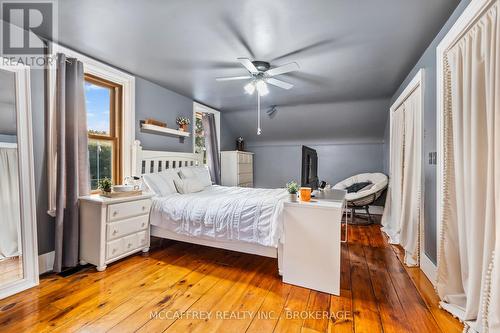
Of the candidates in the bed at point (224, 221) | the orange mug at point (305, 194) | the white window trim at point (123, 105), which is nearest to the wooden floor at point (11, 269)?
the white window trim at point (123, 105)

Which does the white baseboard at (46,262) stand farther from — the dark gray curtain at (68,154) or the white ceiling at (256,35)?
the white ceiling at (256,35)

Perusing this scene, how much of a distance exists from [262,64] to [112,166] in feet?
7.86

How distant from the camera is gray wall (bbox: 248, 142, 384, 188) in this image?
519cm

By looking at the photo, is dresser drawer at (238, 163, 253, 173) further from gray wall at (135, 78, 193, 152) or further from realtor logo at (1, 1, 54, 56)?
realtor logo at (1, 1, 54, 56)

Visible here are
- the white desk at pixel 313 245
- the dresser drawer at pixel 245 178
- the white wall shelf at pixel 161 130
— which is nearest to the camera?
the white desk at pixel 313 245

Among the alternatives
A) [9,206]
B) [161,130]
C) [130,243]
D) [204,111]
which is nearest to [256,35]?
[161,130]

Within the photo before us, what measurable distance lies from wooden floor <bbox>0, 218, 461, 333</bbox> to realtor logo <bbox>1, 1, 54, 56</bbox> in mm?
2209

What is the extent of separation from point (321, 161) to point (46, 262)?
5144 mm

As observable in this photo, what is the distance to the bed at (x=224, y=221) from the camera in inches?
90.8

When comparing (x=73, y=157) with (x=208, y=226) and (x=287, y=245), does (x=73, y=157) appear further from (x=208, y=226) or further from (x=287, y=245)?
(x=287, y=245)

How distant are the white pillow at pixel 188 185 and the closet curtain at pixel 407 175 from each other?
9.21 ft

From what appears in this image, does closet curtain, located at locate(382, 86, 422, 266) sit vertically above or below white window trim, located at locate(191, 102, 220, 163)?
below

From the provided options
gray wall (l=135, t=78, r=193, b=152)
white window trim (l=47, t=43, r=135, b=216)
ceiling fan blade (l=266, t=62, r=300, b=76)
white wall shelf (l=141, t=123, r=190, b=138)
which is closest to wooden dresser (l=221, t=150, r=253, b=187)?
gray wall (l=135, t=78, r=193, b=152)

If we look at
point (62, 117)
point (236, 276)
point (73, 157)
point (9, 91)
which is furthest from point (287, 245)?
point (9, 91)
